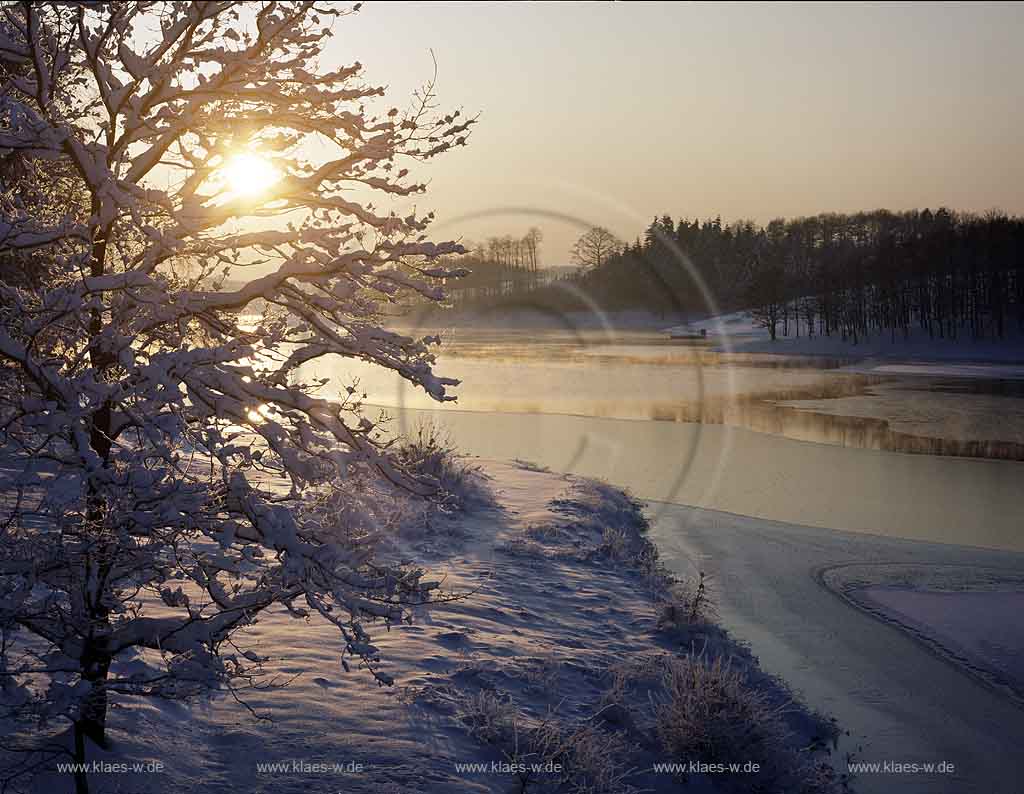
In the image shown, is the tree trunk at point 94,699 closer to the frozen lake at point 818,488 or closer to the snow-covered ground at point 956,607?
the frozen lake at point 818,488

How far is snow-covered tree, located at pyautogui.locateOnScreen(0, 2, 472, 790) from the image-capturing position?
157 inches

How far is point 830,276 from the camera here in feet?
249

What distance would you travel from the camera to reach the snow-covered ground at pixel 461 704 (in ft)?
17.9

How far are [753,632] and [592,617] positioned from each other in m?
2.16

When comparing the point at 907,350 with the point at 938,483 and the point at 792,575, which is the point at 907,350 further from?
the point at 792,575

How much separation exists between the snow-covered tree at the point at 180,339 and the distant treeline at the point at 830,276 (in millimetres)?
67458

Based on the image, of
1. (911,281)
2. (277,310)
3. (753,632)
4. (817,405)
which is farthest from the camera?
(911,281)

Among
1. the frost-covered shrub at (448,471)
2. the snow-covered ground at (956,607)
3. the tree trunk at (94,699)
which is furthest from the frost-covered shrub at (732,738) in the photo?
the frost-covered shrub at (448,471)

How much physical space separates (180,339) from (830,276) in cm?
7804

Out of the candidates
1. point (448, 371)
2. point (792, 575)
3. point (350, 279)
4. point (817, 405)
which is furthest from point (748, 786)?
point (448, 371)

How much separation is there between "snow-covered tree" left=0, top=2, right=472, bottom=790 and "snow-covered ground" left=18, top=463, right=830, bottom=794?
0.76 metres

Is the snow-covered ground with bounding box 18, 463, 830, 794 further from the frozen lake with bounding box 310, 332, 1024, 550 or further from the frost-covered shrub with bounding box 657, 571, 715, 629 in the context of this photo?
the frozen lake with bounding box 310, 332, 1024, 550

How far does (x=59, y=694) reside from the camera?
387 cm

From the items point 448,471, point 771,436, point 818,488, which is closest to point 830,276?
point 771,436
